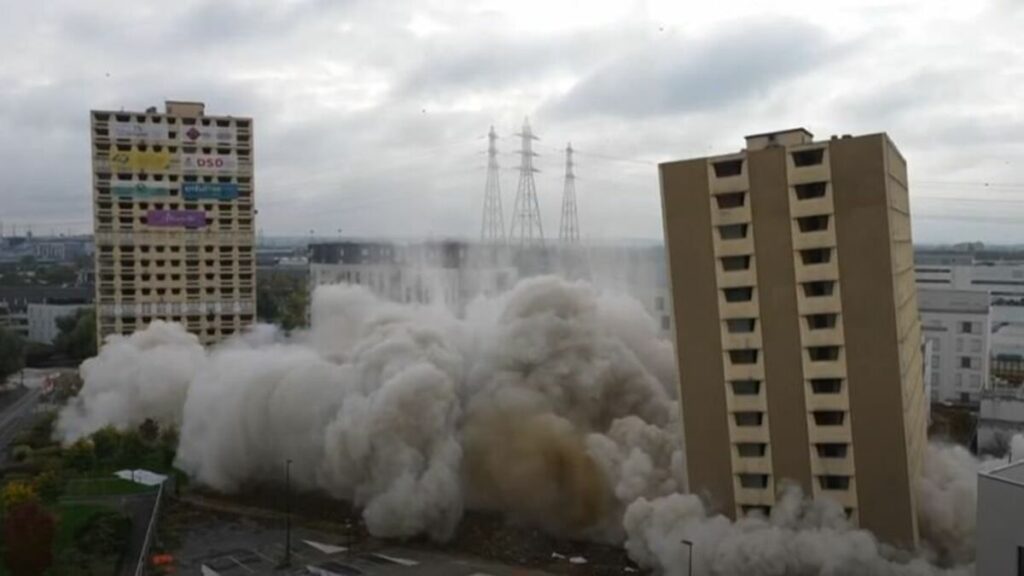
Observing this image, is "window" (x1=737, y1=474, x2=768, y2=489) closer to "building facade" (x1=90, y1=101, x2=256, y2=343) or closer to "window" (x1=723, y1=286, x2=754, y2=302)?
"window" (x1=723, y1=286, x2=754, y2=302)

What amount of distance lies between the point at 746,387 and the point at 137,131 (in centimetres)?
2629

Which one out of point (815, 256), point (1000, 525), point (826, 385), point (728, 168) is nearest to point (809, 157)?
point (728, 168)

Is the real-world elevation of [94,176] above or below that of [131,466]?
above

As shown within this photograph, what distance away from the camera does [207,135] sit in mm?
35031

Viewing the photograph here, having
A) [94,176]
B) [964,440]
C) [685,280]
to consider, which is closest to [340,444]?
[685,280]

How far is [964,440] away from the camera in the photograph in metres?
25.8

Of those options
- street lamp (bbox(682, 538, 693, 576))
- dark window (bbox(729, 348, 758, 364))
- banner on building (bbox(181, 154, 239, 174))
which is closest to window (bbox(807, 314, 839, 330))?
dark window (bbox(729, 348, 758, 364))

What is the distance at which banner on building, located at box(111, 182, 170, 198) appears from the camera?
34062 mm

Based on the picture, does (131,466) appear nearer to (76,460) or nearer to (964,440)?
(76,460)

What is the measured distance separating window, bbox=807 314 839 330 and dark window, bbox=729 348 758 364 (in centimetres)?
98

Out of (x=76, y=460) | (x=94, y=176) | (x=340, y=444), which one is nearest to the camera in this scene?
(x=340, y=444)

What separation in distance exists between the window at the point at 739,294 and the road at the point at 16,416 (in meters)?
20.7

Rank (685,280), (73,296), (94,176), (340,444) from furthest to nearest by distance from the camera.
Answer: (73,296) < (94,176) < (340,444) < (685,280)

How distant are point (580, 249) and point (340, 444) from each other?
37.0ft
